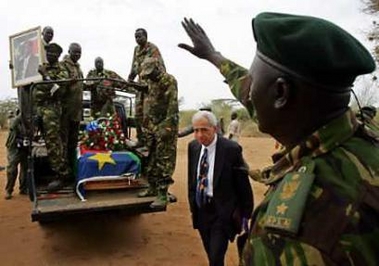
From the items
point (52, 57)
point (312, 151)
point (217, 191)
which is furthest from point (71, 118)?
point (312, 151)

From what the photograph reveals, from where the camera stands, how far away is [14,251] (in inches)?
234

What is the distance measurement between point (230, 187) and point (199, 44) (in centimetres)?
207

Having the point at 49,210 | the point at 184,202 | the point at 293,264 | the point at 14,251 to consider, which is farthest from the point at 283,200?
the point at 184,202

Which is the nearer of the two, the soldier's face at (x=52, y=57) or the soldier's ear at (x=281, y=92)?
the soldier's ear at (x=281, y=92)

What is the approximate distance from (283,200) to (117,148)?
5906mm

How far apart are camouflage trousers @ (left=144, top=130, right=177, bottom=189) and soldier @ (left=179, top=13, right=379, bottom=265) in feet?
15.9

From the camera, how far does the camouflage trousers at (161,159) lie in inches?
237

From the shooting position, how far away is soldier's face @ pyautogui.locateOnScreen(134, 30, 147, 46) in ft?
24.8

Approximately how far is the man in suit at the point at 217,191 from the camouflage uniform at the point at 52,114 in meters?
2.71

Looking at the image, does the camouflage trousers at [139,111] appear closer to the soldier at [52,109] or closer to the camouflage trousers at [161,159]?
the camouflage trousers at [161,159]

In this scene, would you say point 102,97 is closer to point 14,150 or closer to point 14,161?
point 14,150

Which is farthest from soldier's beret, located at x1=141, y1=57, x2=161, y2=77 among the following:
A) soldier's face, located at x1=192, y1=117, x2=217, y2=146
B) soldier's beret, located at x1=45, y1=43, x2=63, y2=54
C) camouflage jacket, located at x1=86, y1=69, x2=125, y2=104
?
soldier's face, located at x1=192, y1=117, x2=217, y2=146

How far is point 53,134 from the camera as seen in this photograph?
6.15 meters

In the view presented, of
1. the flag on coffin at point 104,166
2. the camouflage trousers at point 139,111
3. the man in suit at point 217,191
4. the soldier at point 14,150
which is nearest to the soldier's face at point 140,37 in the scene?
the camouflage trousers at point 139,111
